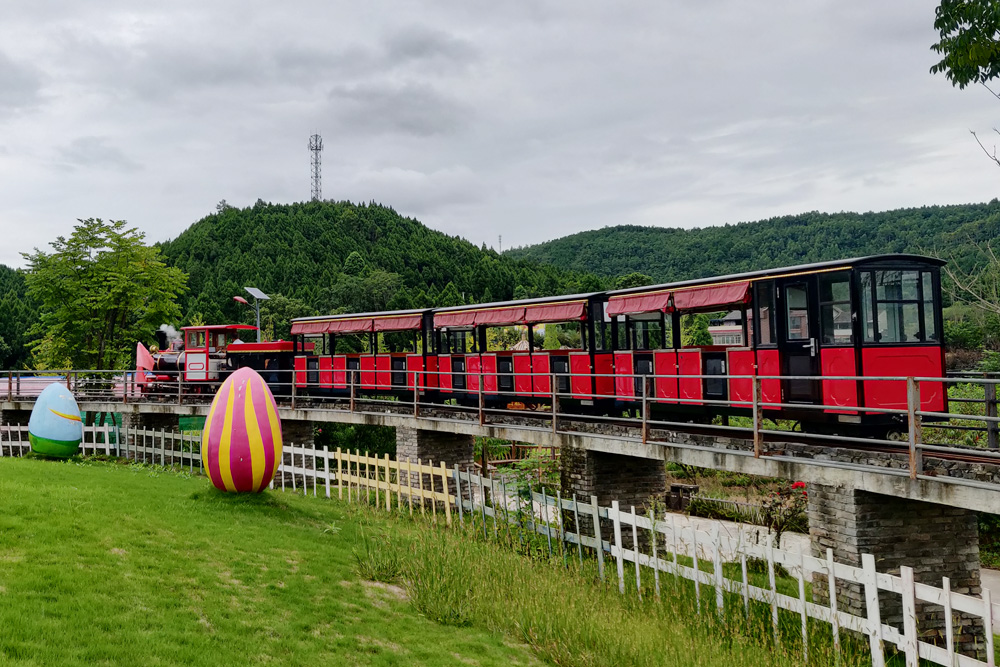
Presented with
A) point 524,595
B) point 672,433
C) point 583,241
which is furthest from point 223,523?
point 583,241

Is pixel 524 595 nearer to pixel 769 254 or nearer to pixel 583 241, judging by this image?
pixel 769 254

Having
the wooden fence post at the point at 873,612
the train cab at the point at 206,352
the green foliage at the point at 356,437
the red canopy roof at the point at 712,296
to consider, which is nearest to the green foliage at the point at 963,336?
the green foliage at the point at 356,437

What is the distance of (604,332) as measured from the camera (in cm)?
1719

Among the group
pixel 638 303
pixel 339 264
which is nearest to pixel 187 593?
pixel 638 303

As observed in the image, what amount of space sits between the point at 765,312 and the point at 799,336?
0.79 metres

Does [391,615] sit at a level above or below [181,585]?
below

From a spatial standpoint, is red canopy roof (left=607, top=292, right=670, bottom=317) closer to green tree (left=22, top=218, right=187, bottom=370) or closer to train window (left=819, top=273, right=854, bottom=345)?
train window (left=819, top=273, right=854, bottom=345)

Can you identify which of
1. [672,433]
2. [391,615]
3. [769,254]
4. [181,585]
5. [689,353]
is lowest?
[391,615]

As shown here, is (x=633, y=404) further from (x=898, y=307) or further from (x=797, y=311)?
(x=898, y=307)

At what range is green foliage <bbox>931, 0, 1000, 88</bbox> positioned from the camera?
13320 millimetres

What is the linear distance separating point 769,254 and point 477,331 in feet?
232

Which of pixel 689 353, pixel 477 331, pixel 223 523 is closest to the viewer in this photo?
pixel 223 523

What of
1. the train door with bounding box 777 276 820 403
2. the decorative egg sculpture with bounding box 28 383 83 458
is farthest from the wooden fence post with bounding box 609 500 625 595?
the decorative egg sculpture with bounding box 28 383 83 458

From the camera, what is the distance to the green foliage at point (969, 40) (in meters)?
13.3
